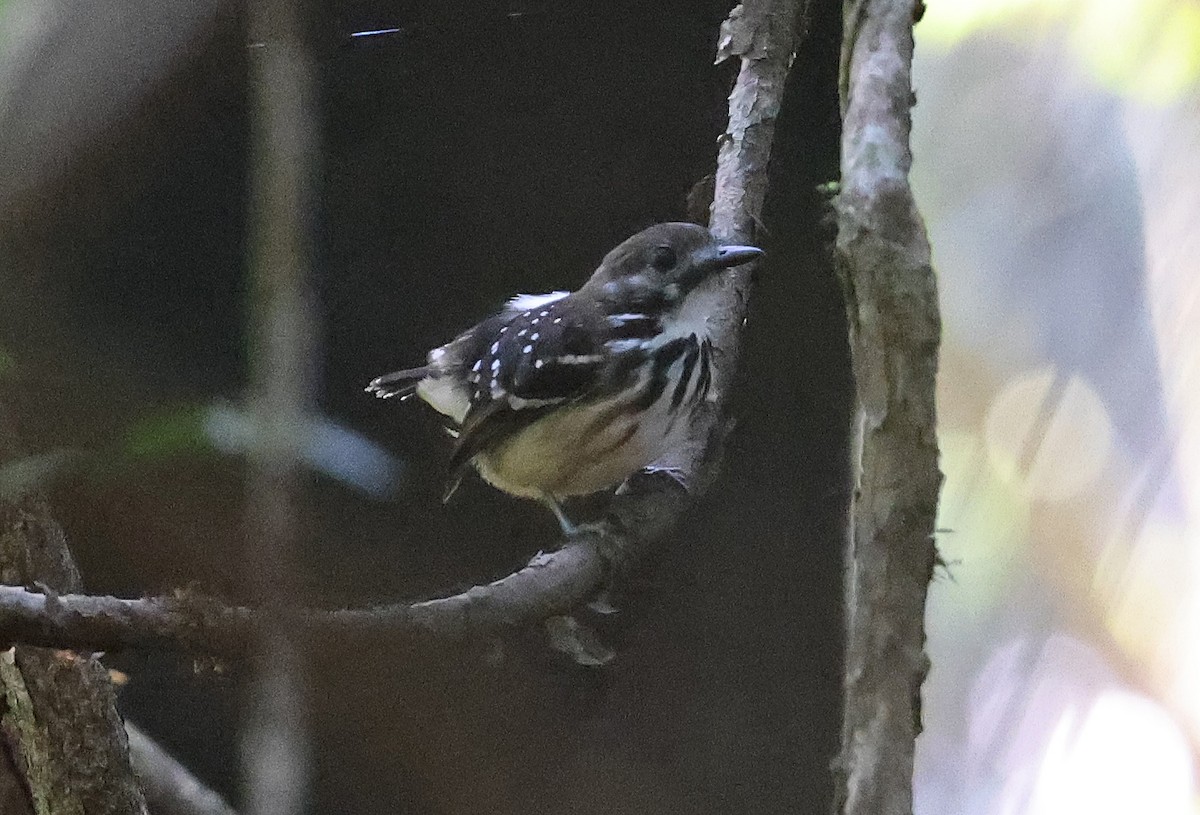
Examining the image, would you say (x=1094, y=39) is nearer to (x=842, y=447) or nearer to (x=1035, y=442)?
(x=1035, y=442)

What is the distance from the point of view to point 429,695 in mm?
1728

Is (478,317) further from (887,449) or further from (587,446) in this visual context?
(887,449)

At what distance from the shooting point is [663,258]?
1.41 m

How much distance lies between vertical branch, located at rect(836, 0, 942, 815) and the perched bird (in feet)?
1.67

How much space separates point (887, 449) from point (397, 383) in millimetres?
908

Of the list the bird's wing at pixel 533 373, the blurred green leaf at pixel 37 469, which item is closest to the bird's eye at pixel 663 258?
the bird's wing at pixel 533 373

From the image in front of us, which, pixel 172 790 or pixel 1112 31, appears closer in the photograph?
pixel 172 790

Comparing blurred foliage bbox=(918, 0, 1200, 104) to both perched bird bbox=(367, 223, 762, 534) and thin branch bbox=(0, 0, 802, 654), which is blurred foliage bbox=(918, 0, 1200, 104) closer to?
thin branch bbox=(0, 0, 802, 654)

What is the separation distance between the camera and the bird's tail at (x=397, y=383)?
1.54m

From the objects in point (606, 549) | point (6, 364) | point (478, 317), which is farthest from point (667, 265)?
point (6, 364)

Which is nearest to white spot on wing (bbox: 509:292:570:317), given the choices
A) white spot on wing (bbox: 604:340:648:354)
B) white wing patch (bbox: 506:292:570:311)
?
white wing patch (bbox: 506:292:570:311)

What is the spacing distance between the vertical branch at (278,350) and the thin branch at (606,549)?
0.13 ft

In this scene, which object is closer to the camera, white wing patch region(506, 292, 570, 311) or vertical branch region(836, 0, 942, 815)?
vertical branch region(836, 0, 942, 815)

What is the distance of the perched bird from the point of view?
1336 mm
